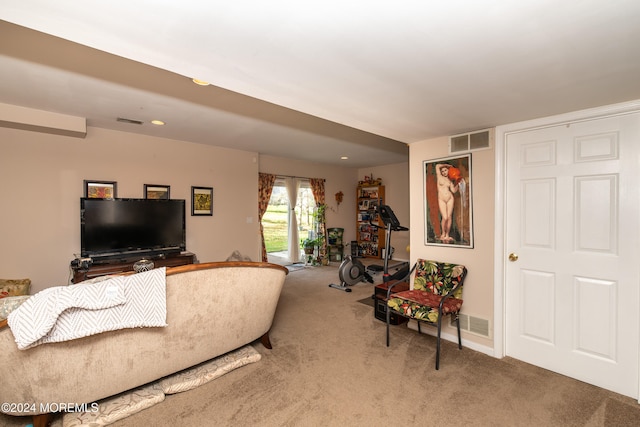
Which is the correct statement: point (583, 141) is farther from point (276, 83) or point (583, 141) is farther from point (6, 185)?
point (6, 185)

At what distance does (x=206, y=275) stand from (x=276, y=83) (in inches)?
56.3

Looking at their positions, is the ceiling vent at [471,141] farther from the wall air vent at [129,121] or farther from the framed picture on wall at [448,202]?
the wall air vent at [129,121]

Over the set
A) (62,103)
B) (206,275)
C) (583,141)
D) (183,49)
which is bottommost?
(206,275)

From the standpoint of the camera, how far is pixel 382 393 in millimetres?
2121

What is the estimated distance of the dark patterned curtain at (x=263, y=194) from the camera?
5.75 meters

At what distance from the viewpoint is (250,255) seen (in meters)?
5.41

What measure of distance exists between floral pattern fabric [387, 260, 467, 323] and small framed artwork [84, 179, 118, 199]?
3923 mm

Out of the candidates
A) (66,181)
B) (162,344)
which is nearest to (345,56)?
(162,344)

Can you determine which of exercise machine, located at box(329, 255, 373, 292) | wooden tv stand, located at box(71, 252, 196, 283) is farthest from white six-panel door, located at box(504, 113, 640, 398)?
wooden tv stand, located at box(71, 252, 196, 283)

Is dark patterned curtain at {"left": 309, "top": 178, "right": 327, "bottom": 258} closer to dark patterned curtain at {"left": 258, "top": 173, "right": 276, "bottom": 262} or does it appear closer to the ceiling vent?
dark patterned curtain at {"left": 258, "top": 173, "right": 276, "bottom": 262}

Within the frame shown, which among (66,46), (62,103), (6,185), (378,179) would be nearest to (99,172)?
(6,185)

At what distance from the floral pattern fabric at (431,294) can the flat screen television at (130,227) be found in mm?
3268

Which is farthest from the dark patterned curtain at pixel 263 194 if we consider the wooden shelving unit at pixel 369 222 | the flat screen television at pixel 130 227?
the wooden shelving unit at pixel 369 222

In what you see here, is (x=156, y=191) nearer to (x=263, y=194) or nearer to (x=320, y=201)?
(x=263, y=194)
